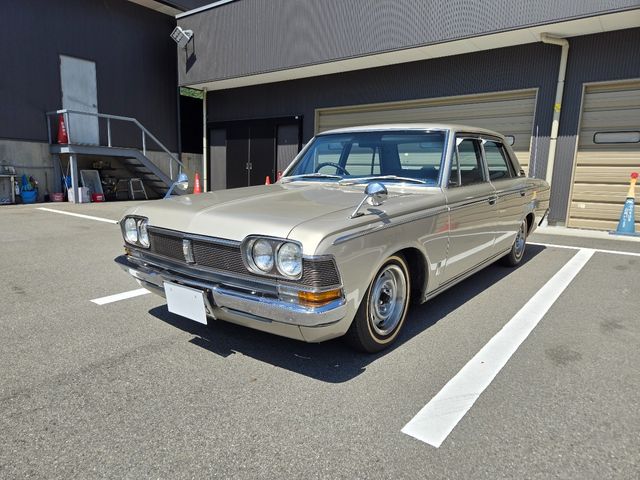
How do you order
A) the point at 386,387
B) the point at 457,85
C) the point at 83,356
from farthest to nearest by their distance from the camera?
1. the point at 457,85
2. the point at 83,356
3. the point at 386,387

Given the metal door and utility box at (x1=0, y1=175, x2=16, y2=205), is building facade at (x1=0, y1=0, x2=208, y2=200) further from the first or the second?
utility box at (x1=0, y1=175, x2=16, y2=205)

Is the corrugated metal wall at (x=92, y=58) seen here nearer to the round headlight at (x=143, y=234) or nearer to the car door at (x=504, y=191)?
the round headlight at (x=143, y=234)

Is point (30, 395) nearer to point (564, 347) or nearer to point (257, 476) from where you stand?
point (257, 476)

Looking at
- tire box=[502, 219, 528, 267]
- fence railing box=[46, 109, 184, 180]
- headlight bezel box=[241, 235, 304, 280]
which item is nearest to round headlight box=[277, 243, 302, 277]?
headlight bezel box=[241, 235, 304, 280]

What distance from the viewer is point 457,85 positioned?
30.4 ft

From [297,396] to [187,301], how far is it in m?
0.89

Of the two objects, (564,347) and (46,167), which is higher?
(46,167)

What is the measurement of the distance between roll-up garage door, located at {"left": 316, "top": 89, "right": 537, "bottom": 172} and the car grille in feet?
26.1

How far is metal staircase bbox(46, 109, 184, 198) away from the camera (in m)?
11.8

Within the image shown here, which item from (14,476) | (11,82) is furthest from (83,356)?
(11,82)

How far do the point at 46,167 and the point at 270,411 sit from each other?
1309 cm

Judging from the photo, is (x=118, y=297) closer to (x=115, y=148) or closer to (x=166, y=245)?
(x=166, y=245)

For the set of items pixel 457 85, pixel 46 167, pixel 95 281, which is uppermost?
pixel 457 85

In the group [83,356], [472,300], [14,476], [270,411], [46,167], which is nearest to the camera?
[14,476]
